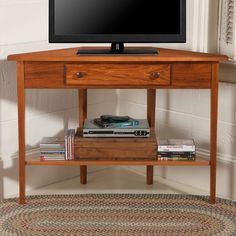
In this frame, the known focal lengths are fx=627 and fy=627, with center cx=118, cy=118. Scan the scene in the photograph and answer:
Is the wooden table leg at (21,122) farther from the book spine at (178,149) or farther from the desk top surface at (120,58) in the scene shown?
the book spine at (178,149)

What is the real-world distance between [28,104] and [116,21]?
2.45 feet

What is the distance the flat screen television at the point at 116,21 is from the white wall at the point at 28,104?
34cm

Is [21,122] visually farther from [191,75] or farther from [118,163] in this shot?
[191,75]

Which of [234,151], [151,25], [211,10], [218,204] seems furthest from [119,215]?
[211,10]

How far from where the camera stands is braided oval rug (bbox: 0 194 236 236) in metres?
2.90

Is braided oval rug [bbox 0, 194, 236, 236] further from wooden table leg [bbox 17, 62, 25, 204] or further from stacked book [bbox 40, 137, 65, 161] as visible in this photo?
stacked book [bbox 40, 137, 65, 161]

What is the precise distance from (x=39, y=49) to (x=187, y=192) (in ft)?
3.74

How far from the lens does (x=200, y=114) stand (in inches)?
138

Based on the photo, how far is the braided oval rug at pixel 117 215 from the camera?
290 centimetres

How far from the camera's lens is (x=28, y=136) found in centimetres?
353

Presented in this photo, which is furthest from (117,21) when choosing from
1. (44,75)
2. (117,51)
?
(44,75)

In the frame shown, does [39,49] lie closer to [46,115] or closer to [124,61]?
[46,115]

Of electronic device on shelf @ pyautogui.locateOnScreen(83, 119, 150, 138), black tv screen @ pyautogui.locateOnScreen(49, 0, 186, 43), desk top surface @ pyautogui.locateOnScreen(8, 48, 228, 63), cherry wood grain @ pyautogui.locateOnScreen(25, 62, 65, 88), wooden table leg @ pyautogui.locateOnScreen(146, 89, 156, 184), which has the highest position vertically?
black tv screen @ pyautogui.locateOnScreen(49, 0, 186, 43)

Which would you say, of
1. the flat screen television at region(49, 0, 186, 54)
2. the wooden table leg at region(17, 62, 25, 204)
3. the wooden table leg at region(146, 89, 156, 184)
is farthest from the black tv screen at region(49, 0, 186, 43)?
the wooden table leg at region(146, 89, 156, 184)
